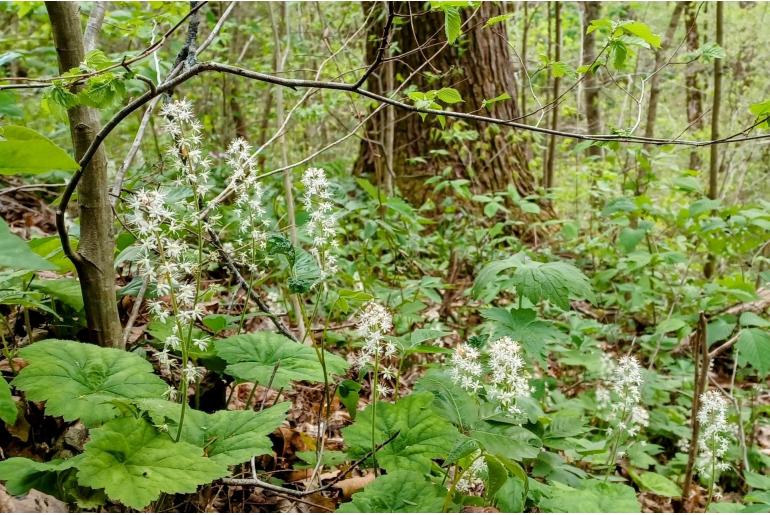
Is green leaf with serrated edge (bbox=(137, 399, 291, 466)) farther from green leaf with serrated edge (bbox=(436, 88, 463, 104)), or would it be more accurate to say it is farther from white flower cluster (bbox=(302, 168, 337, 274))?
green leaf with serrated edge (bbox=(436, 88, 463, 104))

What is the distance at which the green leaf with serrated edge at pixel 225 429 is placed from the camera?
145 centimetres

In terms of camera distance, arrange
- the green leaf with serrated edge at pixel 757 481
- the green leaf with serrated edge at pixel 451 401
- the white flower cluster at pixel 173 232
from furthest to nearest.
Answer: the green leaf with serrated edge at pixel 757 481, the green leaf with serrated edge at pixel 451 401, the white flower cluster at pixel 173 232

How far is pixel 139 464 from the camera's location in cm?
137

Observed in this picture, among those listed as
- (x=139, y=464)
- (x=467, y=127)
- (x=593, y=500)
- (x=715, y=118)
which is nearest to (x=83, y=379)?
(x=139, y=464)

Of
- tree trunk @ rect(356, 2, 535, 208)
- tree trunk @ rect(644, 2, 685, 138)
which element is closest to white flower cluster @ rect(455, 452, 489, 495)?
tree trunk @ rect(356, 2, 535, 208)

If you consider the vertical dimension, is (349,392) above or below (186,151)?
below

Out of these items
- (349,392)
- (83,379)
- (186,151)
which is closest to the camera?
(186,151)

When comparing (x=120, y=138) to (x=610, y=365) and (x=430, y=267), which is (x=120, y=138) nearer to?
(x=430, y=267)

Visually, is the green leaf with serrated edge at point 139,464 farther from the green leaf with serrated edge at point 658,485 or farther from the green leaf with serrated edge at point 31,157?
the green leaf with serrated edge at point 658,485

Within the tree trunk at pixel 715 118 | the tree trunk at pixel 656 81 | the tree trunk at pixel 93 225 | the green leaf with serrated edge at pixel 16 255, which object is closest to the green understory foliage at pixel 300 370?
the green leaf with serrated edge at pixel 16 255

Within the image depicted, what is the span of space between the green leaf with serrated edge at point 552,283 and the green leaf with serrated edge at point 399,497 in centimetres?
101

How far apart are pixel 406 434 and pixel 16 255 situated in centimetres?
116

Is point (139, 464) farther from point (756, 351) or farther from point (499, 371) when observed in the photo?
point (756, 351)

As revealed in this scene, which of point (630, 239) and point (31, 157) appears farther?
point (630, 239)
